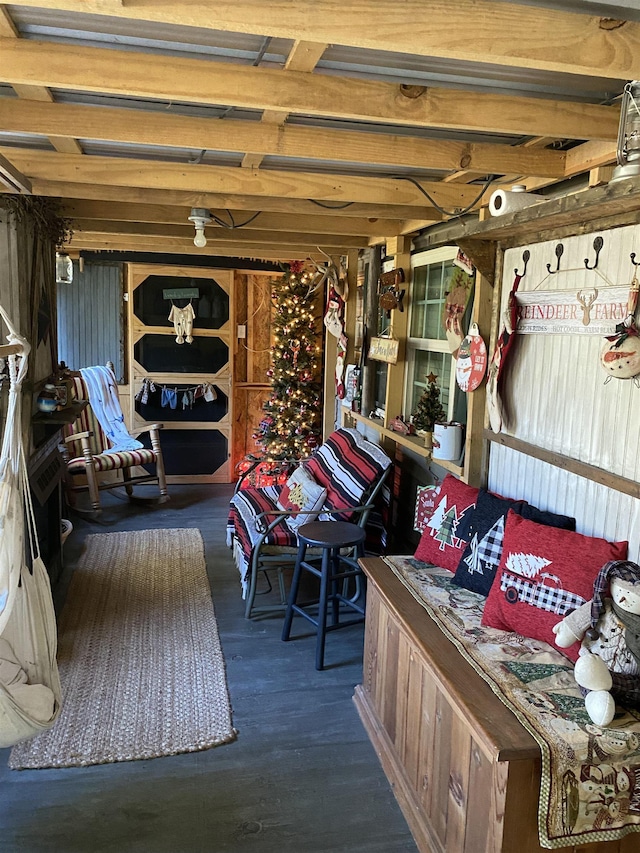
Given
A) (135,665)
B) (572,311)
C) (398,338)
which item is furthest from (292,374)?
(572,311)

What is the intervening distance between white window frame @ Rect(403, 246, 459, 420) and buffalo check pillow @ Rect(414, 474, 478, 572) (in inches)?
29.0

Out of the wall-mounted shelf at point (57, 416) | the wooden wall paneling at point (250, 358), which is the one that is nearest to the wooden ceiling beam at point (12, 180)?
the wall-mounted shelf at point (57, 416)

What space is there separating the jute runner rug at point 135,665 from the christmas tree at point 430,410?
5.14 feet

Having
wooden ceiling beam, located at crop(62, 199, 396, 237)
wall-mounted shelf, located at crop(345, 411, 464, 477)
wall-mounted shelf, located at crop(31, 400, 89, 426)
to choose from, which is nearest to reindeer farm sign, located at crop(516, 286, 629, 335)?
wall-mounted shelf, located at crop(345, 411, 464, 477)

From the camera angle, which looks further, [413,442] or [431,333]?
[431,333]

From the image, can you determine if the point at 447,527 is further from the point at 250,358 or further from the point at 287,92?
the point at 250,358

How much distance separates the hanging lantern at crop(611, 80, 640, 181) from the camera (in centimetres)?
176

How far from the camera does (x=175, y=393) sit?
6590mm

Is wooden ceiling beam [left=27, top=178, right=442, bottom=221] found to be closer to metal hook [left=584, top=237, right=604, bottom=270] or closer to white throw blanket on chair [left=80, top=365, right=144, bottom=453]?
metal hook [left=584, top=237, right=604, bottom=270]

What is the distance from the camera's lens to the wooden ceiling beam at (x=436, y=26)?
1.23 metres

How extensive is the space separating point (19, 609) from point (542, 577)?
1.69 meters

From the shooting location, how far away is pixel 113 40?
167cm

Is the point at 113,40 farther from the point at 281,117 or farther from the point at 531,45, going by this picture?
the point at 531,45

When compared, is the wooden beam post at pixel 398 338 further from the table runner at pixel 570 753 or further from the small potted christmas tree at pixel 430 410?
the table runner at pixel 570 753
